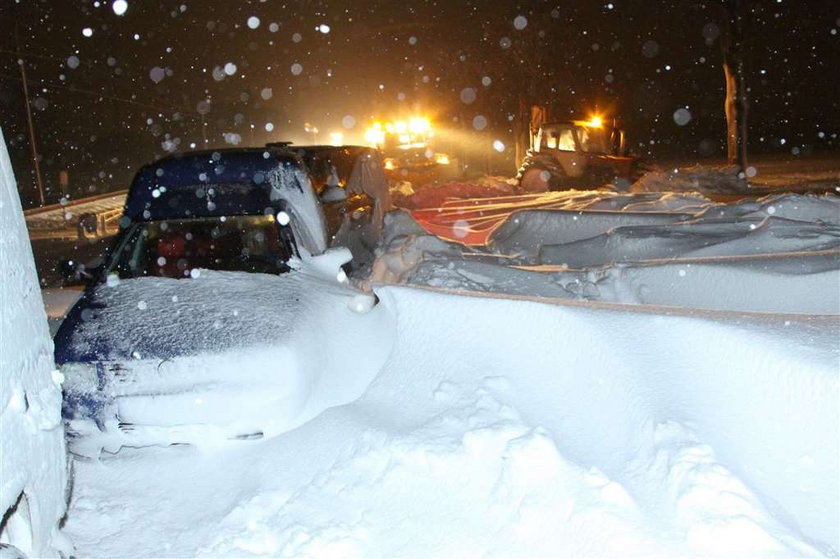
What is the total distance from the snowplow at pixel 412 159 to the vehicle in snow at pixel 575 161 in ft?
17.3

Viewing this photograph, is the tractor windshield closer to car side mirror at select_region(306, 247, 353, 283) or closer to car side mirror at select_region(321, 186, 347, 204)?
car side mirror at select_region(321, 186, 347, 204)

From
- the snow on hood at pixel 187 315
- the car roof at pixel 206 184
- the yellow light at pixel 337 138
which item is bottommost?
the snow on hood at pixel 187 315

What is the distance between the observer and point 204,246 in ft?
16.5

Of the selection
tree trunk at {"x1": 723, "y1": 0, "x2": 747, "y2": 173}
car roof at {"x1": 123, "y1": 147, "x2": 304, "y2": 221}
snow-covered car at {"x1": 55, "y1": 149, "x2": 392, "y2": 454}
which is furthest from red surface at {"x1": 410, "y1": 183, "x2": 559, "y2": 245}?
tree trunk at {"x1": 723, "y1": 0, "x2": 747, "y2": 173}

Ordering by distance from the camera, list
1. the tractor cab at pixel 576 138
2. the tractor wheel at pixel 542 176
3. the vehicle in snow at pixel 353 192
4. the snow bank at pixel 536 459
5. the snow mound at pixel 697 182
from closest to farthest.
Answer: the snow bank at pixel 536 459 < the vehicle in snow at pixel 353 192 < the snow mound at pixel 697 182 < the tractor wheel at pixel 542 176 < the tractor cab at pixel 576 138

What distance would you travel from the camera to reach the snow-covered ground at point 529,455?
233 cm

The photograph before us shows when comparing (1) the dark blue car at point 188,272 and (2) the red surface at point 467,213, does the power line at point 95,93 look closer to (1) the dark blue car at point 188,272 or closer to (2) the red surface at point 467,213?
(2) the red surface at point 467,213

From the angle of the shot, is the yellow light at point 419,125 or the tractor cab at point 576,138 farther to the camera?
the yellow light at point 419,125

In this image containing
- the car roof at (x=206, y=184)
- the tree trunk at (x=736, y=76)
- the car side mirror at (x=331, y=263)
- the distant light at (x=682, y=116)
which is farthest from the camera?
the distant light at (x=682, y=116)

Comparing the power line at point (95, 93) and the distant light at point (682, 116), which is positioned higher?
the power line at point (95, 93)

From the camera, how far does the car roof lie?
5008 millimetres

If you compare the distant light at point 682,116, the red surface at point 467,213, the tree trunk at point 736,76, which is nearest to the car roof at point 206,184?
the red surface at point 467,213

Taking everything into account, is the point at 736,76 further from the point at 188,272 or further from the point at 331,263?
the point at 188,272

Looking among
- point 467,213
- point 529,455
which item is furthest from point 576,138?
point 529,455
